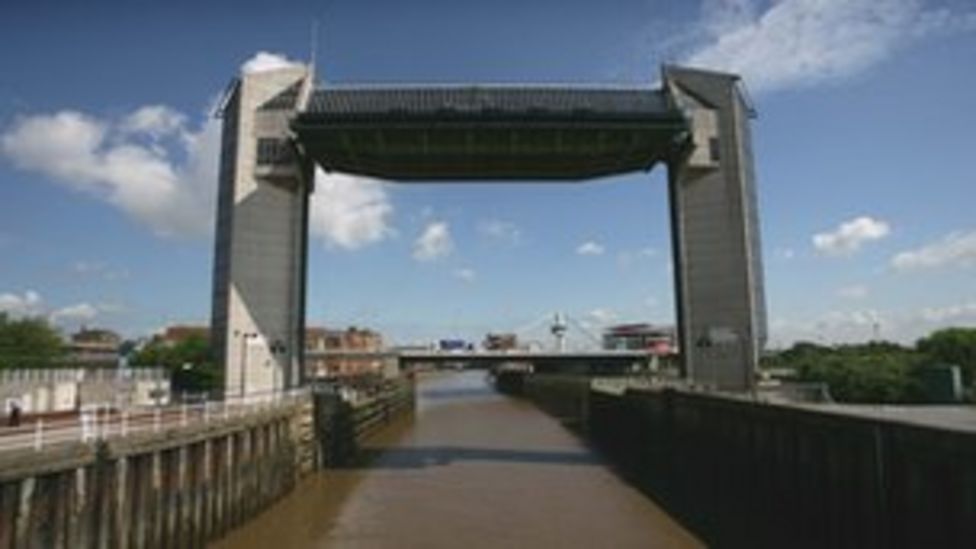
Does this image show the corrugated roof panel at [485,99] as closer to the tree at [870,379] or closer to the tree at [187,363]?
the tree at [187,363]

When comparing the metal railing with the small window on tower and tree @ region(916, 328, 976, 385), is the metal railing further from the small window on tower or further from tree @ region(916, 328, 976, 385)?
tree @ region(916, 328, 976, 385)

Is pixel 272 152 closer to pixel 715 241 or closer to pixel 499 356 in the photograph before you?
pixel 715 241

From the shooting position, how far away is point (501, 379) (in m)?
174

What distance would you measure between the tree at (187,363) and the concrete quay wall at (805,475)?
25091 mm

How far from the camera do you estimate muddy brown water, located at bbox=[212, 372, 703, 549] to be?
87.9 ft

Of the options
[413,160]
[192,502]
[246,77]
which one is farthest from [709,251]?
[192,502]

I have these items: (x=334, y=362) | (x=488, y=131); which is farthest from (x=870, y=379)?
(x=334, y=362)

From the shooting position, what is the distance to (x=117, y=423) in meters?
26.2

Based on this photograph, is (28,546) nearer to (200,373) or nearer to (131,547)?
(131,547)

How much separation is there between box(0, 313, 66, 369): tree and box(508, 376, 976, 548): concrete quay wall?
59.6m

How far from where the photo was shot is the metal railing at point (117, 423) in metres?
17.2

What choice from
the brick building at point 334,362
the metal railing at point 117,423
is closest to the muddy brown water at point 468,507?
the metal railing at point 117,423

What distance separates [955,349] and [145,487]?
8020cm

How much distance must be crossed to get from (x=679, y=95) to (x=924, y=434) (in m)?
34.5
